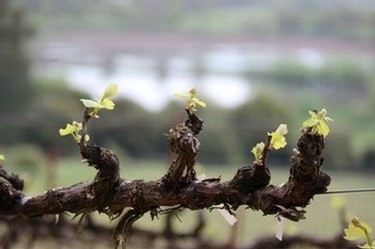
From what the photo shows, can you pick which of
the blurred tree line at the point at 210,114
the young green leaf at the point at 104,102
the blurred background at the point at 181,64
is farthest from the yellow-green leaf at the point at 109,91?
the blurred background at the point at 181,64

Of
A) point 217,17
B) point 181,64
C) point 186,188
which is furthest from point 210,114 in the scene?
point 186,188

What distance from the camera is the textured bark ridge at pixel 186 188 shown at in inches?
13.1

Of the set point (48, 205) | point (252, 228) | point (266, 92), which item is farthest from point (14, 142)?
point (48, 205)

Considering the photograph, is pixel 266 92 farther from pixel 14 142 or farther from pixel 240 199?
pixel 240 199

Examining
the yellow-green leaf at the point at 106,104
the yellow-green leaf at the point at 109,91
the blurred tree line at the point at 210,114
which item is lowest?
the yellow-green leaf at the point at 106,104

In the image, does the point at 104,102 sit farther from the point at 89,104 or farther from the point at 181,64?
the point at 181,64

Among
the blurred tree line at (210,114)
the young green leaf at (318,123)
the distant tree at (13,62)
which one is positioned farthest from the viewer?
the distant tree at (13,62)

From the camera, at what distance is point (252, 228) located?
114 centimetres

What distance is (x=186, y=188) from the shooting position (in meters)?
0.36

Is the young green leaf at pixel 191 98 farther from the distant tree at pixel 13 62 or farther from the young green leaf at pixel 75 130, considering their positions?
the distant tree at pixel 13 62

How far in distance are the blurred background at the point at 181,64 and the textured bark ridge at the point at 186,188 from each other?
7.35 ft

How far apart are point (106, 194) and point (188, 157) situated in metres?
0.05

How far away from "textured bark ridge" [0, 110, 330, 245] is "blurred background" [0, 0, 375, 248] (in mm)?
2239

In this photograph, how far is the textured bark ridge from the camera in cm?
33
